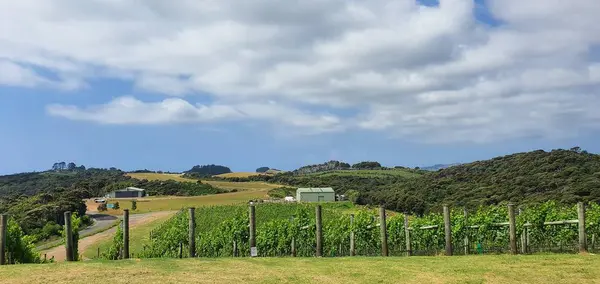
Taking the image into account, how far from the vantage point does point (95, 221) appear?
8188cm

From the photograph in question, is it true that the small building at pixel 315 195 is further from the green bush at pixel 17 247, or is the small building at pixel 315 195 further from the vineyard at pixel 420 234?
the green bush at pixel 17 247

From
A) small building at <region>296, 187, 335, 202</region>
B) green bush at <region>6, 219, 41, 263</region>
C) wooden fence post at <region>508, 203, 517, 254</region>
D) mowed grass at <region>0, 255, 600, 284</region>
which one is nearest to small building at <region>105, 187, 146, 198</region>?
small building at <region>296, 187, 335, 202</region>

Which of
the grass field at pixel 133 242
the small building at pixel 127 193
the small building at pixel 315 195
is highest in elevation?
the small building at pixel 127 193

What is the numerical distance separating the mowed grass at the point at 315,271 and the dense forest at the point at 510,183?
3881 centimetres

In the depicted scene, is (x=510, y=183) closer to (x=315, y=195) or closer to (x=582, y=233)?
(x=315, y=195)

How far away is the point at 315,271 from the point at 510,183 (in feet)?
209

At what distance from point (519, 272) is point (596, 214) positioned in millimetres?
11916

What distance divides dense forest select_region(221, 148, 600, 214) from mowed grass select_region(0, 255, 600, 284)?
38813 millimetres

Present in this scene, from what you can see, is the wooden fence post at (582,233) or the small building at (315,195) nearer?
the wooden fence post at (582,233)

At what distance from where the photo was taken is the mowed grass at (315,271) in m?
10.9

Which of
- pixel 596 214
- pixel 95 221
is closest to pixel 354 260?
pixel 596 214

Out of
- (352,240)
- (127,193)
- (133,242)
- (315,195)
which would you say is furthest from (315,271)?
(127,193)

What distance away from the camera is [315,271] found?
1201 cm

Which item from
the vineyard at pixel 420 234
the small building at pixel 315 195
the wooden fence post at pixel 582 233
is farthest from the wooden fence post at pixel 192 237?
the small building at pixel 315 195
